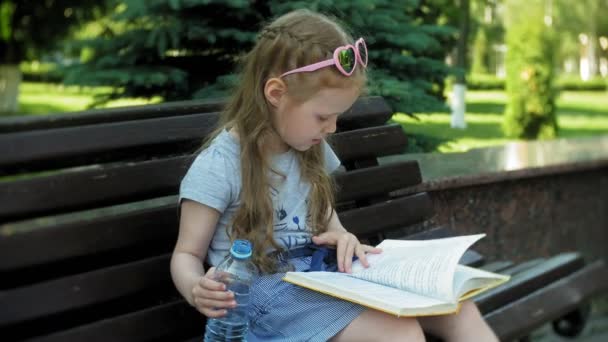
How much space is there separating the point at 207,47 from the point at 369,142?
1776 mm

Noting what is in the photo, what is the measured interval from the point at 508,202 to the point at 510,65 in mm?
11378

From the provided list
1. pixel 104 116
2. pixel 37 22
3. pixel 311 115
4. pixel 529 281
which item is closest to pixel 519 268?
pixel 529 281

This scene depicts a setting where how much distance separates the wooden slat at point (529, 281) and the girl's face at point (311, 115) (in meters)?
1.24

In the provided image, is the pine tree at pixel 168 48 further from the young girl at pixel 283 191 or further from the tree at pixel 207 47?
the young girl at pixel 283 191

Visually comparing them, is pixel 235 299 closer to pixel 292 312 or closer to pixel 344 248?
pixel 292 312

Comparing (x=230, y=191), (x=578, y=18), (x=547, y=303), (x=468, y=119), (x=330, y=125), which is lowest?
(x=578, y=18)

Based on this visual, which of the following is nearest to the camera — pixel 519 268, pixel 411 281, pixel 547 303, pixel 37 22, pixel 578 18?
pixel 411 281

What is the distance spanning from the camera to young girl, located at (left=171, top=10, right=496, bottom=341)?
7.66ft

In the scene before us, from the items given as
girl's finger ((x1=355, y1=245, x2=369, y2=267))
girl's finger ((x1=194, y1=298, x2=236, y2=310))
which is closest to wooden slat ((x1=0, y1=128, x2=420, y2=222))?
girl's finger ((x1=194, y1=298, x2=236, y2=310))

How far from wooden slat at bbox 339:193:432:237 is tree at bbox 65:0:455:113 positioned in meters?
1.15

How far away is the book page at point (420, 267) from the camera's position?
2.29 m

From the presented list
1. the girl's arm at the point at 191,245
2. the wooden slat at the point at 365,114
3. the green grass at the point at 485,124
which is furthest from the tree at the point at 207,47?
the girl's arm at the point at 191,245

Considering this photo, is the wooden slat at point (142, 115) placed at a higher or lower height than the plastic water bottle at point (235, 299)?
higher

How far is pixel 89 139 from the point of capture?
92.4 inches
